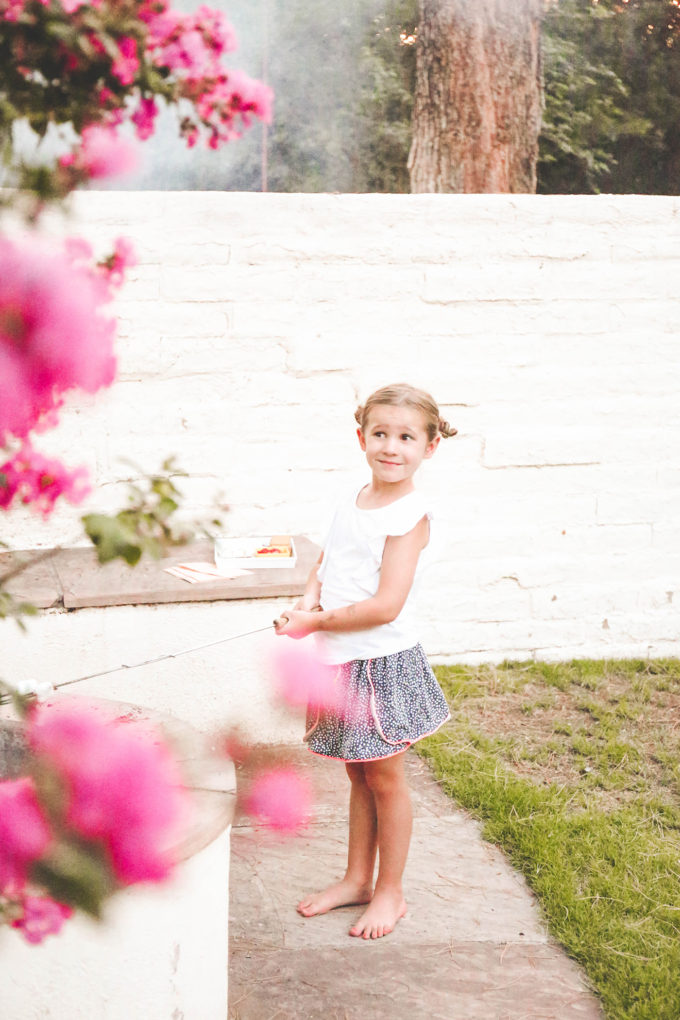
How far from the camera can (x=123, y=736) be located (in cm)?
55

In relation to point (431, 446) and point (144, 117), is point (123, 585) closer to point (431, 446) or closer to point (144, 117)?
point (431, 446)

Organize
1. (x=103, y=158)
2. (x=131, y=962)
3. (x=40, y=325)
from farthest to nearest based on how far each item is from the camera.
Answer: (x=131, y=962), (x=103, y=158), (x=40, y=325)

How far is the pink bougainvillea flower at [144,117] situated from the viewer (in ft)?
2.14

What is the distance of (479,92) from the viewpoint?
13.9 ft

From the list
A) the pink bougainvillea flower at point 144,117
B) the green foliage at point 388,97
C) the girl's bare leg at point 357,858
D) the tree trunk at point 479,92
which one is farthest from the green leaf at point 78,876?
the green foliage at point 388,97

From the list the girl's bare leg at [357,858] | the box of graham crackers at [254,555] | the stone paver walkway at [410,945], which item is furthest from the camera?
the box of graham crackers at [254,555]

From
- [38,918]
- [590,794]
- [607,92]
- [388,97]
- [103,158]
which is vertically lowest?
[590,794]

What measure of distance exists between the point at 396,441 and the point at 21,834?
161cm

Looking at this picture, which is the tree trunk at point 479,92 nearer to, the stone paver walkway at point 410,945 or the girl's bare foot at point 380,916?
the stone paver walkway at point 410,945

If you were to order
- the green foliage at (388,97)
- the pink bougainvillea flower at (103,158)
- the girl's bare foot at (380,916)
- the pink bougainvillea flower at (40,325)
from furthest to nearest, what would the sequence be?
1. the green foliage at (388,97)
2. the girl's bare foot at (380,916)
3. the pink bougainvillea flower at (103,158)
4. the pink bougainvillea flower at (40,325)

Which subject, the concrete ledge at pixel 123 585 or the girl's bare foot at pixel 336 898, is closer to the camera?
the girl's bare foot at pixel 336 898

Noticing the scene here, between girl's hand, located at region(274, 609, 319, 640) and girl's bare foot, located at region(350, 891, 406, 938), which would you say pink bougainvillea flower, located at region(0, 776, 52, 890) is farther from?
girl's bare foot, located at region(350, 891, 406, 938)

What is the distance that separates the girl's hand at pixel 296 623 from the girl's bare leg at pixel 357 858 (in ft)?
1.26

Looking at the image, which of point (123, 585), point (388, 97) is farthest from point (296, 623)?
point (388, 97)
